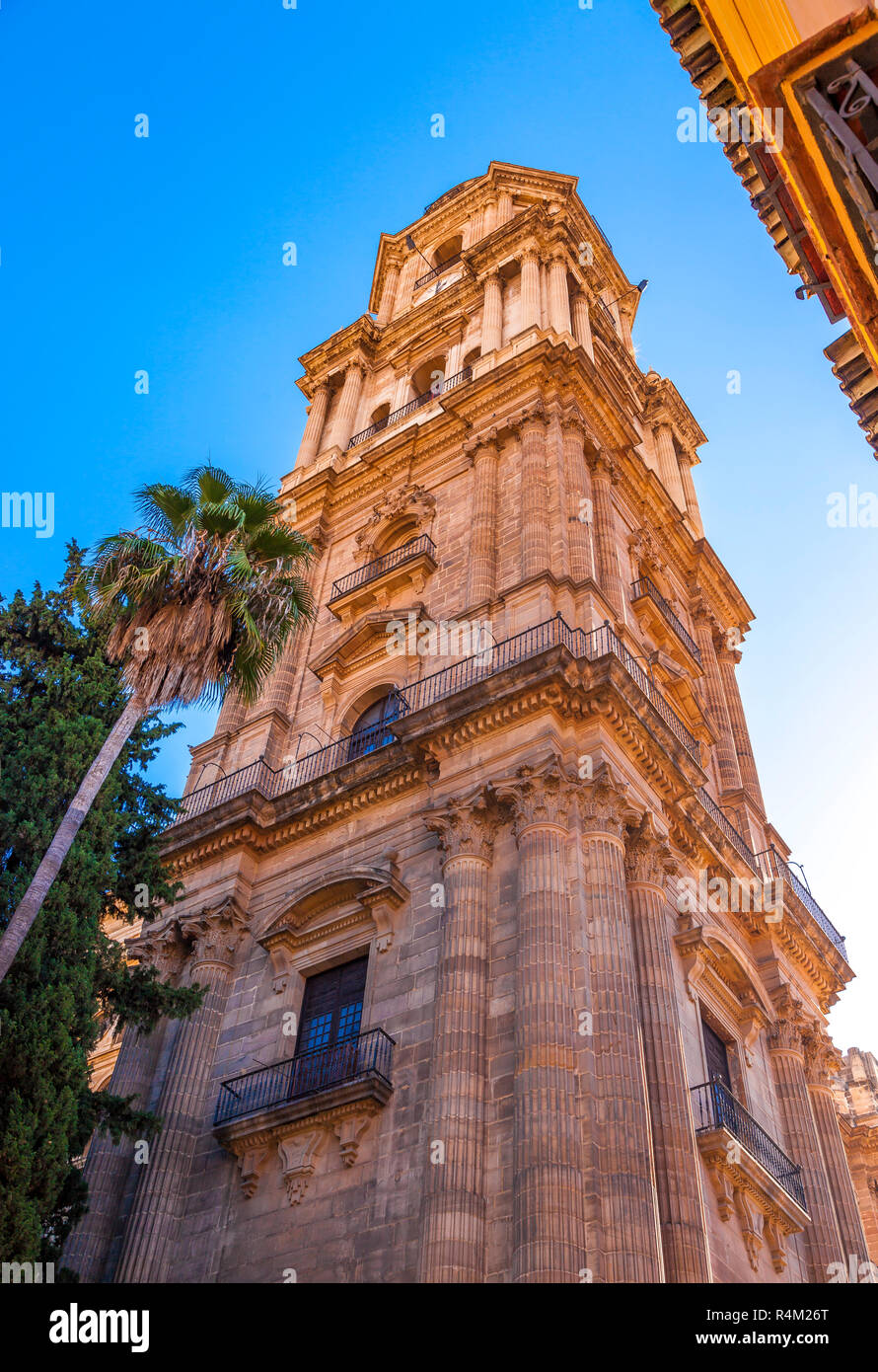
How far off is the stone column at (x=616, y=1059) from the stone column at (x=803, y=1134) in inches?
263

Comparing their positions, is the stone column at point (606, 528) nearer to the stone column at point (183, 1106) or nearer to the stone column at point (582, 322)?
the stone column at point (582, 322)

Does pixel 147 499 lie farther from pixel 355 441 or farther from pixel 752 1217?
pixel 355 441

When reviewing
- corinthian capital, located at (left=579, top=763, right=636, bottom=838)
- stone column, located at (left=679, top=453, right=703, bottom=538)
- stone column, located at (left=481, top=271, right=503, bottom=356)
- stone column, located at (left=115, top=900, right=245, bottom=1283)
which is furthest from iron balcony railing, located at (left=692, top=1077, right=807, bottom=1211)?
stone column, located at (left=481, top=271, right=503, bottom=356)

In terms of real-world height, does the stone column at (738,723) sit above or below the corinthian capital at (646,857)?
above

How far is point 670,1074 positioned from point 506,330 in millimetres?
23031

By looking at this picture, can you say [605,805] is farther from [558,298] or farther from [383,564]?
[558,298]

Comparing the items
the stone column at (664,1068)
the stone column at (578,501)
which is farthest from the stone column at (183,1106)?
the stone column at (578,501)

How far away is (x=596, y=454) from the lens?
2950 centimetres

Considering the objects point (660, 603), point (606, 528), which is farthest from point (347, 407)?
point (660, 603)

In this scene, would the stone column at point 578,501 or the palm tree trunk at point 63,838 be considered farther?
the stone column at point 578,501

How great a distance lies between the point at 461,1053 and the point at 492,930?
2176mm

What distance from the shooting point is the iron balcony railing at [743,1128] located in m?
18.2

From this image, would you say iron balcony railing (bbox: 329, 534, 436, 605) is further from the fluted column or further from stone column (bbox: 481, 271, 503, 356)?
the fluted column

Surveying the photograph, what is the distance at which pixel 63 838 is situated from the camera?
1426cm
